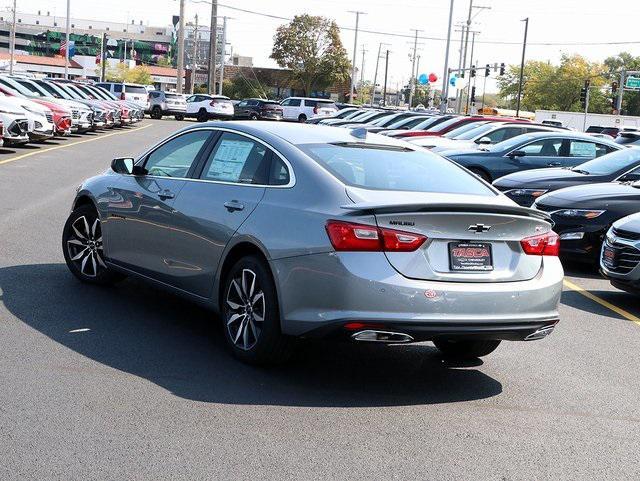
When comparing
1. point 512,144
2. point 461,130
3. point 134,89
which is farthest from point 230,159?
point 134,89

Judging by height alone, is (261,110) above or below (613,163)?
below

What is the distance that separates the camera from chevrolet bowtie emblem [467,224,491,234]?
6168 millimetres

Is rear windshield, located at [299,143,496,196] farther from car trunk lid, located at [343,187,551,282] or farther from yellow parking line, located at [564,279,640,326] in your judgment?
yellow parking line, located at [564,279,640,326]

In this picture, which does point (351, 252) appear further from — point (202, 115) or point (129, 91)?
point (202, 115)

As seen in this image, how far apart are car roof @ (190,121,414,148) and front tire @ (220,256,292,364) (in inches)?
39.6

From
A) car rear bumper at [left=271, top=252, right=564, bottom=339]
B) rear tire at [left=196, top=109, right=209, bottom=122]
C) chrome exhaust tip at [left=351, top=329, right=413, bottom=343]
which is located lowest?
rear tire at [left=196, top=109, right=209, bottom=122]

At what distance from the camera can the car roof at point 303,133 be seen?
23.7 ft

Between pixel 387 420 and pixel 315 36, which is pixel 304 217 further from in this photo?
pixel 315 36

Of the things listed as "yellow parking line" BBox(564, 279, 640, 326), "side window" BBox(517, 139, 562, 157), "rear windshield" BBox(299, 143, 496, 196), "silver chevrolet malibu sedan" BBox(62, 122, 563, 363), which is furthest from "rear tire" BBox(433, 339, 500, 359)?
"side window" BBox(517, 139, 562, 157)

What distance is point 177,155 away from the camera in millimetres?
8109

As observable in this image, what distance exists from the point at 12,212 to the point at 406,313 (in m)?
9.15

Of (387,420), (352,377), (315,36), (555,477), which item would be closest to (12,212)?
(352,377)

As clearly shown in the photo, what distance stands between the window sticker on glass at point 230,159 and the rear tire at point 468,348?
186cm

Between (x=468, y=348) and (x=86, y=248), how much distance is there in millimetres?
3660
